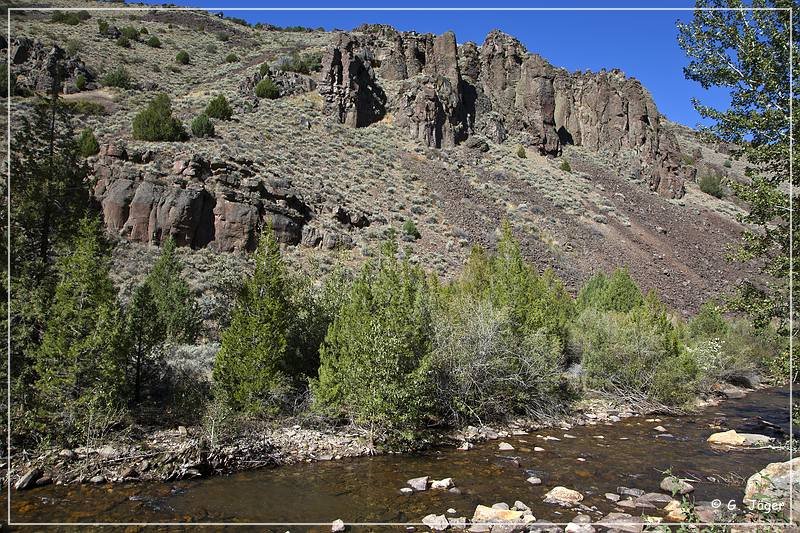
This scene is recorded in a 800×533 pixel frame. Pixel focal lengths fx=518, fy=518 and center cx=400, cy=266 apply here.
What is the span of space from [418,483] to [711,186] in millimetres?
73578

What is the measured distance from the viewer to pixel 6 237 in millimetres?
12773

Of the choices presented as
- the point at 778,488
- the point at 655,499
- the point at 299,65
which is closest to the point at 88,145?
the point at 299,65

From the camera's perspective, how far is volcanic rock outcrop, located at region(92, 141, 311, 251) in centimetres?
3238

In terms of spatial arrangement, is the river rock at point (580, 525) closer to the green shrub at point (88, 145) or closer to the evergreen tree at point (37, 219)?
the evergreen tree at point (37, 219)

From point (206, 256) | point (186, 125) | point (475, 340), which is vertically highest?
point (186, 125)

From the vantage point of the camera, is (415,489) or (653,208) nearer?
(415,489)

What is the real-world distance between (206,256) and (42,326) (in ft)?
66.4

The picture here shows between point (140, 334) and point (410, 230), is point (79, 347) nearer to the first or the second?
point (140, 334)

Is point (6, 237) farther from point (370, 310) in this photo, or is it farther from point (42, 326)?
point (370, 310)

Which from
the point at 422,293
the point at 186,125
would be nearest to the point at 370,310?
the point at 422,293

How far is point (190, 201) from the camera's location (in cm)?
3356

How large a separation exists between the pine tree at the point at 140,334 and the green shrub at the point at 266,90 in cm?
4654

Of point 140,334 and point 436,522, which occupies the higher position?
point 140,334

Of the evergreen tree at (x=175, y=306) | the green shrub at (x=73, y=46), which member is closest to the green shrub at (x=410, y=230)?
the evergreen tree at (x=175, y=306)
